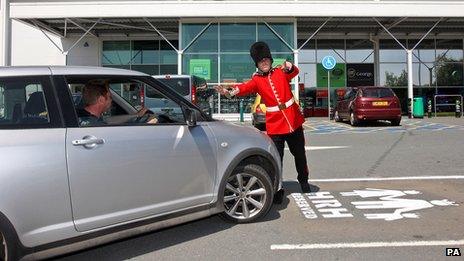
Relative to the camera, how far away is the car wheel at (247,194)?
17.2 ft

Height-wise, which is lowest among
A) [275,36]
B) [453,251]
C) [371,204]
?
[453,251]

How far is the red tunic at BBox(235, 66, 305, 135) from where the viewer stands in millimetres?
6355

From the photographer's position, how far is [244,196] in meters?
5.34

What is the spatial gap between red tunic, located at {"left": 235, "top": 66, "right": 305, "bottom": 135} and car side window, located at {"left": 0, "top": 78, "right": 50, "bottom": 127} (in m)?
2.83

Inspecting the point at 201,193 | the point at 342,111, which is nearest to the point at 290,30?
the point at 342,111

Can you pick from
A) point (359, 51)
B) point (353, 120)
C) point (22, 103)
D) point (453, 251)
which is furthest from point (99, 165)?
point (359, 51)

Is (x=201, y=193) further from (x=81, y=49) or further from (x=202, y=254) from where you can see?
(x=81, y=49)

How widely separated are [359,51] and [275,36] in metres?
9.19

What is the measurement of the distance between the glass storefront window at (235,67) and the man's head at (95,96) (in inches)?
791

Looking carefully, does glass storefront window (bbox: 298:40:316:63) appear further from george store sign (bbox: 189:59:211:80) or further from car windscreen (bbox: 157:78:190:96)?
car windscreen (bbox: 157:78:190:96)

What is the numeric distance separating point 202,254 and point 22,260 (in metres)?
1.52

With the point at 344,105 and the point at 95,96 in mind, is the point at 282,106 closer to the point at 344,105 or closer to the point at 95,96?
the point at 95,96

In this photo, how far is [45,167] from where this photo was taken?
3750 millimetres

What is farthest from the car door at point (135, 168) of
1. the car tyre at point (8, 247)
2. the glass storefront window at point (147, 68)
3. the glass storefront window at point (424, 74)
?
the glass storefront window at point (424, 74)
